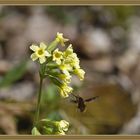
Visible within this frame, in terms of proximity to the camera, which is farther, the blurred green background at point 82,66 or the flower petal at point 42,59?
the blurred green background at point 82,66

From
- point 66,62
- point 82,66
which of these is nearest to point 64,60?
point 66,62

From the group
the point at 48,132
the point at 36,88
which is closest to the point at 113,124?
the point at 36,88

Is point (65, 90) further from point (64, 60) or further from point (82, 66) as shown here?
point (82, 66)

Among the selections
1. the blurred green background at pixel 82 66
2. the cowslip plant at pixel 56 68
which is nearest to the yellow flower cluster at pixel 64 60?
the cowslip plant at pixel 56 68

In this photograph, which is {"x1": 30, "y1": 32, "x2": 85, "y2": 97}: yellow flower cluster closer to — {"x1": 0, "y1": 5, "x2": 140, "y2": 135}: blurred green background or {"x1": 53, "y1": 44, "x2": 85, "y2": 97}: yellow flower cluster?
{"x1": 53, "y1": 44, "x2": 85, "y2": 97}: yellow flower cluster

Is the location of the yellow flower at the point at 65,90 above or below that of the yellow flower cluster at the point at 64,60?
below

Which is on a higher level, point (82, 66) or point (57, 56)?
point (57, 56)

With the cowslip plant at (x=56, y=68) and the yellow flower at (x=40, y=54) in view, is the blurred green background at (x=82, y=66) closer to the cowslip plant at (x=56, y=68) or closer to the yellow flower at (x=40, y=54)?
the cowslip plant at (x=56, y=68)

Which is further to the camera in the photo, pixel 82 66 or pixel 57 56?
pixel 82 66
